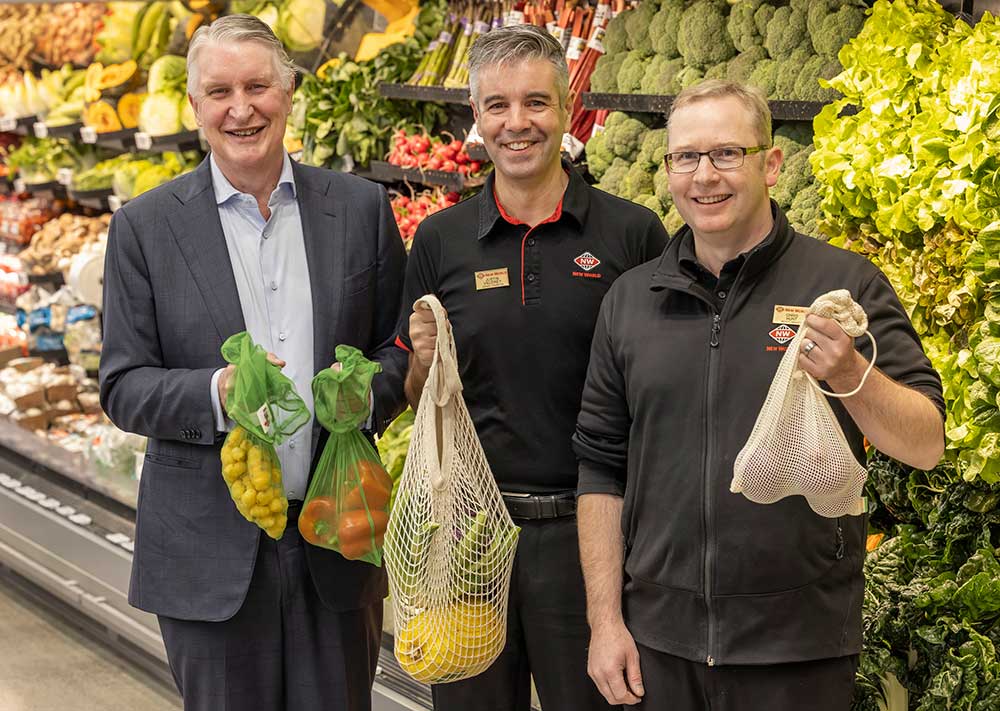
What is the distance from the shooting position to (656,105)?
3506mm

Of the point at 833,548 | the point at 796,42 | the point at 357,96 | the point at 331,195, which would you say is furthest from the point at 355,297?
the point at 357,96

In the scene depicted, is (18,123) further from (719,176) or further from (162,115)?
(719,176)

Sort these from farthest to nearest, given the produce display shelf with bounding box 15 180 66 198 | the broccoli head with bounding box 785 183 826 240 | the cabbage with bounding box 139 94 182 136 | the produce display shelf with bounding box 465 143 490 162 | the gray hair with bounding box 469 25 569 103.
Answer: the produce display shelf with bounding box 15 180 66 198 → the cabbage with bounding box 139 94 182 136 → the produce display shelf with bounding box 465 143 490 162 → the broccoli head with bounding box 785 183 826 240 → the gray hair with bounding box 469 25 569 103

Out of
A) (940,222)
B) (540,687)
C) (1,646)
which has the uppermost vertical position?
(940,222)

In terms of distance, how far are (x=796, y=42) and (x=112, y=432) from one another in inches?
148

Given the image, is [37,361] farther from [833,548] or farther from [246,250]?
[833,548]

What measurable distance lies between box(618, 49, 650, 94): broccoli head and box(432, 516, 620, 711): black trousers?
5.29 ft

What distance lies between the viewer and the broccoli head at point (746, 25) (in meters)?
3.46

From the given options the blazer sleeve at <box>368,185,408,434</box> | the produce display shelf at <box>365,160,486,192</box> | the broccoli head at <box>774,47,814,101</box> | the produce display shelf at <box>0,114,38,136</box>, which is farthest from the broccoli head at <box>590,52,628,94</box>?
the produce display shelf at <box>0,114,38,136</box>

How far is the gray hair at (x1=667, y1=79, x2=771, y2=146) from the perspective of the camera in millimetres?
2129

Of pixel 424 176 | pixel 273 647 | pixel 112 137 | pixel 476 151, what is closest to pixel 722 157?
pixel 273 647

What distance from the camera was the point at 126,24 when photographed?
6.39 meters

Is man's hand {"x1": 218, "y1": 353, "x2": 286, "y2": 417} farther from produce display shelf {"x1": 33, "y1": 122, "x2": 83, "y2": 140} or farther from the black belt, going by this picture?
produce display shelf {"x1": 33, "y1": 122, "x2": 83, "y2": 140}

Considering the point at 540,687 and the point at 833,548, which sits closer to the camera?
the point at 833,548
